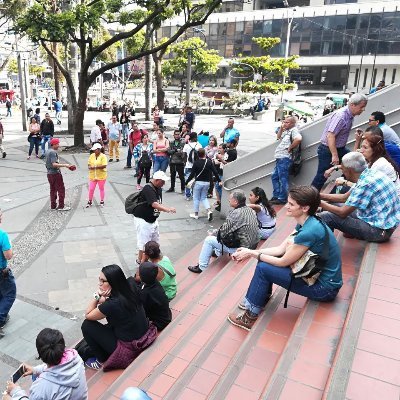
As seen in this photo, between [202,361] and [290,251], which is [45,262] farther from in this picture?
[290,251]

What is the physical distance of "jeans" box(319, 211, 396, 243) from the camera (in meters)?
4.72

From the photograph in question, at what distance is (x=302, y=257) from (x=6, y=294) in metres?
3.81

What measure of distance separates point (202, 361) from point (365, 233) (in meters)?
2.44

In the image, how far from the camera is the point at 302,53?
58.7m

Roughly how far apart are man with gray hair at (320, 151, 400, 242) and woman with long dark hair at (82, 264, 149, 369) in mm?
2263

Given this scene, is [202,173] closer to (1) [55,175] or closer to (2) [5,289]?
(1) [55,175]

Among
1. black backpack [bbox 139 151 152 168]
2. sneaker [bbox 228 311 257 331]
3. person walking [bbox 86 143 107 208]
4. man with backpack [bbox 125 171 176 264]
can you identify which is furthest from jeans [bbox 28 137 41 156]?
sneaker [bbox 228 311 257 331]

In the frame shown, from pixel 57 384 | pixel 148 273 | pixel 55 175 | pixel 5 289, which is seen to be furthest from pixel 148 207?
pixel 55 175

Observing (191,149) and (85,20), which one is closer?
(191,149)

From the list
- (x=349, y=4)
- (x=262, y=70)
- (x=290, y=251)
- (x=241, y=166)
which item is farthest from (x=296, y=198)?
(x=349, y=4)

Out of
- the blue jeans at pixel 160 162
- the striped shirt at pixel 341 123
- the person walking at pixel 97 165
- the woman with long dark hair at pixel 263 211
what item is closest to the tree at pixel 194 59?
the blue jeans at pixel 160 162

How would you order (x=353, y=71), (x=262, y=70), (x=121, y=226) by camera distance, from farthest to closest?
(x=353, y=71) < (x=262, y=70) < (x=121, y=226)

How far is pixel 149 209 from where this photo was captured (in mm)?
6324

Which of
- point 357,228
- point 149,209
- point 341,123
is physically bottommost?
point 149,209
